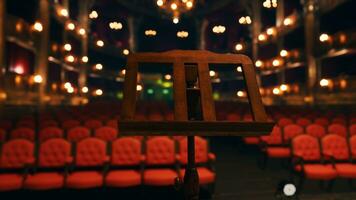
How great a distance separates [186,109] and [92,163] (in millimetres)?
3115

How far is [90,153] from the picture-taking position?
4316 millimetres

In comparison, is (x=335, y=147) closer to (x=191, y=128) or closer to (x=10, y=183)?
(x=191, y=128)

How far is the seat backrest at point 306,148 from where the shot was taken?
4.70m

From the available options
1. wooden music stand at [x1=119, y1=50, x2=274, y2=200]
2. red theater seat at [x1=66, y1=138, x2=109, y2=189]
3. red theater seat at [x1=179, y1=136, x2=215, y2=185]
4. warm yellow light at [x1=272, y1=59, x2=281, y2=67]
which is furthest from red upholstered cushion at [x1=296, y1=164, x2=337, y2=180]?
warm yellow light at [x1=272, y1=59, x2=281, y2=67]

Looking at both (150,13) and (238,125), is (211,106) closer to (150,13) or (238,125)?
(238,125)

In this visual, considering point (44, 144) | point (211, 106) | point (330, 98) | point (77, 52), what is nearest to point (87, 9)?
point (77, 52)

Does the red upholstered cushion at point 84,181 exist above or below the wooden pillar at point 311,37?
below

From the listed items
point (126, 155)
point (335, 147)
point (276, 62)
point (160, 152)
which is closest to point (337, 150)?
point (335, 147)

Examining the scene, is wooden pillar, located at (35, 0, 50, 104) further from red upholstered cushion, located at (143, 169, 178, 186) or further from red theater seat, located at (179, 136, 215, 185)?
red upholstered cushion, located at (143, 169, 178, 186)

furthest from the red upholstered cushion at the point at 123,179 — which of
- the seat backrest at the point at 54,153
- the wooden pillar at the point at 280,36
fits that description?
the wooden pillar at the point at 280,36

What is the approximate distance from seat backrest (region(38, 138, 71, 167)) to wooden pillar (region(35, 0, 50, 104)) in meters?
8.50

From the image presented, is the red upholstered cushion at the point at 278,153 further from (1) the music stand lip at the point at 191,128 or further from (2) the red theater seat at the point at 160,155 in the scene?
(1) the music stand lip at the point at 191,128

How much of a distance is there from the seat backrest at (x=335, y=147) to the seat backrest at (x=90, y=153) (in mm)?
3403

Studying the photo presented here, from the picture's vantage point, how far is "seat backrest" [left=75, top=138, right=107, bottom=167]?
425 cm
